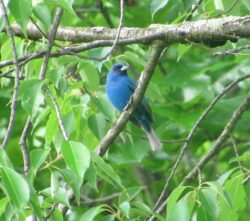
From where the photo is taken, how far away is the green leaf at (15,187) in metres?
3.25

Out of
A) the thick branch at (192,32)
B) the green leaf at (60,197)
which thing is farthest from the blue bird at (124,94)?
the green leaf at (60,197)

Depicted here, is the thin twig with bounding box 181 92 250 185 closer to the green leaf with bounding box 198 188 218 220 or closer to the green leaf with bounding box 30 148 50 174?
the green leaf with bounding box 198 188 218 220

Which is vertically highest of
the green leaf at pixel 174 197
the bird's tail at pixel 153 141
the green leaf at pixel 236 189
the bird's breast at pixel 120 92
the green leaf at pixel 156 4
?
the green leaf at pixel 156 4

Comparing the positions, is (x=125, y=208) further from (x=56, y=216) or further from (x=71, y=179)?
(x=71, y=179)

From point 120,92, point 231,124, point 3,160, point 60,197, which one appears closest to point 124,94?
point 120,92

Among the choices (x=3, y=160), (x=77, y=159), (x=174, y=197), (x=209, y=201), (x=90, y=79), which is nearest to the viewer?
(x=3, y=160)

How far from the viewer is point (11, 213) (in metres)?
3.60

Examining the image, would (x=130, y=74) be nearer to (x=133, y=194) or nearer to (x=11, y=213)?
(x=133, y=194)

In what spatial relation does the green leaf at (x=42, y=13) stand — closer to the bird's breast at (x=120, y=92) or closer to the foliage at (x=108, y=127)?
the foliage at (x=108, y=127)

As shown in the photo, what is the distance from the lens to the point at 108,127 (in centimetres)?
508

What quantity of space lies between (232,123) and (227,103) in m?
1.53

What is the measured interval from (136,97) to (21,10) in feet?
3.61

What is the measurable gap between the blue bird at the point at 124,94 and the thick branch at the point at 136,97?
9.02 feet

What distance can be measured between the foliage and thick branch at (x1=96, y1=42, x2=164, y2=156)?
0.06 m
